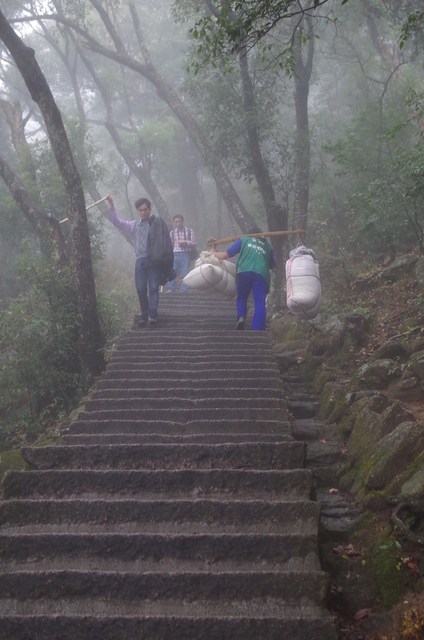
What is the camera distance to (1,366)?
9.59m

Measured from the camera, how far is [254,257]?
26.7ft

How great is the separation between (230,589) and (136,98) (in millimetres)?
26887

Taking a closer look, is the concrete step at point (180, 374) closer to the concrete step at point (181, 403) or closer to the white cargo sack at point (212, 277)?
the concrete step at point (181, 403)

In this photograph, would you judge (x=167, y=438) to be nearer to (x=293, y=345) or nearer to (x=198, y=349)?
(x=198, y=349)

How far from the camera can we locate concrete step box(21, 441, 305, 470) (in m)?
4.36

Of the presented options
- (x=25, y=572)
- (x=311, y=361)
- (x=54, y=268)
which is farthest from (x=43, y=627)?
(x=54, y=268)

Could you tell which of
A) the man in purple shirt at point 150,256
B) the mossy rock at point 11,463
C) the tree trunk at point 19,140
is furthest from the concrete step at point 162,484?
the tree trunk at point 19,140

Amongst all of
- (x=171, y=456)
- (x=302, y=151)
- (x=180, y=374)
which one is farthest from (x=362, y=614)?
(x=302, y=151)

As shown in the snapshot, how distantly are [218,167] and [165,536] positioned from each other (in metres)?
10.8

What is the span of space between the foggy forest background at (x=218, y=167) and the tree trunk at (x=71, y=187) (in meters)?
0.02

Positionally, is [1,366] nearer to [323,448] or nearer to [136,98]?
[323,448]

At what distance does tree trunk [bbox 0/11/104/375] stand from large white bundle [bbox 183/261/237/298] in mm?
1521

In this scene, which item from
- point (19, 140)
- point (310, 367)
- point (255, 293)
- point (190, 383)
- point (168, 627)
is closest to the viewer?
point (168, 627)

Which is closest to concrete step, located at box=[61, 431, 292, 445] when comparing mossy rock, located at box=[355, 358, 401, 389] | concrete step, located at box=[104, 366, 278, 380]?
concrete step, located at box=[104, 366, 278, 380]
